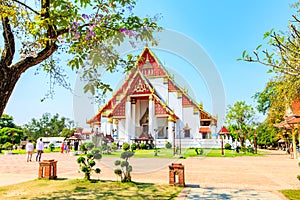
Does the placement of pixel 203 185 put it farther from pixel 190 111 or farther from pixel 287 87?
pixel 190 111

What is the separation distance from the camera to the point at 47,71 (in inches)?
239

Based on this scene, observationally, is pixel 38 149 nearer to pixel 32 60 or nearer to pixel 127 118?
pixel 32 60

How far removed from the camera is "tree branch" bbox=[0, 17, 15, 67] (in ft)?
15.6

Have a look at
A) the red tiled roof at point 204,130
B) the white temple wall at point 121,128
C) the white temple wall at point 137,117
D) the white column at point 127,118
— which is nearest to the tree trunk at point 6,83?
the white column at point 127,118

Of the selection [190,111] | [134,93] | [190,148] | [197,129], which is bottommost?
[190,148]

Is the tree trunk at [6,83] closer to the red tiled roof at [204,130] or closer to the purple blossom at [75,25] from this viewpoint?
Result: the purple blossom at [75,25]

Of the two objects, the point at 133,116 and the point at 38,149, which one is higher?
the point at 133,116

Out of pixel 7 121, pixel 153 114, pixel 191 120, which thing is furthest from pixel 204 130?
pixel 7 121

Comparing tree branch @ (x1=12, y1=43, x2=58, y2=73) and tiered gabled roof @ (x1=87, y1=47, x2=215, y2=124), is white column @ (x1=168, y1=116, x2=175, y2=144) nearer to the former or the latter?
tiered gabled roof @ (x1=87, y1=47, x2=215, y2=124)

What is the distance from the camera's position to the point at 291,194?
256 inches

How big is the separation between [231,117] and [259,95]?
815 cm

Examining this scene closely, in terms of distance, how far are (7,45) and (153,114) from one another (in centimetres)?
2799

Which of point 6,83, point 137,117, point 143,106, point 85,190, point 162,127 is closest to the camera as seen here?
point 6,83

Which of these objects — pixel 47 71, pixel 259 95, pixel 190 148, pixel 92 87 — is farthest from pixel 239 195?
pixel 259 95
